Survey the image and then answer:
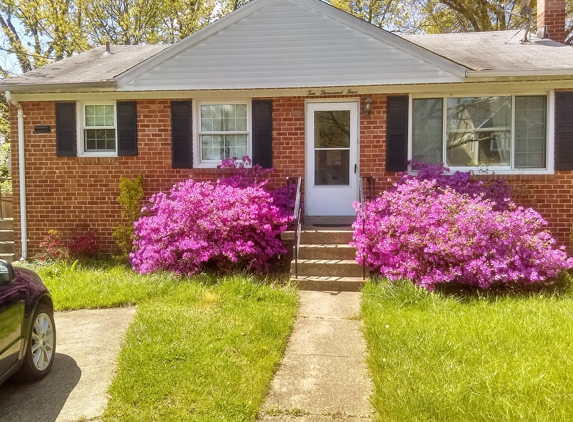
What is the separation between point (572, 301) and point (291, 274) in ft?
11.8

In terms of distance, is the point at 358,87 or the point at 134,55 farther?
the point at 134,55

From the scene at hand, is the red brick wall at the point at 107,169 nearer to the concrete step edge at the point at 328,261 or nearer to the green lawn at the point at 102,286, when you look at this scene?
the green lawn at the point at 102,286

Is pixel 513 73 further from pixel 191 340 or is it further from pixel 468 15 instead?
pixel 468 15

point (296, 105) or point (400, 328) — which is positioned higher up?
point (296, 105)

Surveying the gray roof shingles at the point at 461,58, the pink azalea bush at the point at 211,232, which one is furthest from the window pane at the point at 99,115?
the pink azalea bush at the point at 211,232

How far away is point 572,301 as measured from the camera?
5.19m

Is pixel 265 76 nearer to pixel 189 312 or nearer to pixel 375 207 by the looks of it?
pixel 375 207

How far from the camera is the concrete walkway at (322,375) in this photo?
3033mm

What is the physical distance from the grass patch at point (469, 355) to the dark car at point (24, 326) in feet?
8.33

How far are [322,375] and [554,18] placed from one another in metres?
9.41

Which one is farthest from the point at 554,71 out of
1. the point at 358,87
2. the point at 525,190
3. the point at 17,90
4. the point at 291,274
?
the point at 17,90

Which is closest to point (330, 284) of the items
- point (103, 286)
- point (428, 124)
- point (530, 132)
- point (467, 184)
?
point (467, 184)

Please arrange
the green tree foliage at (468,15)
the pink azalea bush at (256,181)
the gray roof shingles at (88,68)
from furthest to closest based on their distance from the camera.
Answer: the green tree foliage at (468,15) → the gray roof shingles at (88,68) → the pink azalea bush at (256,181)

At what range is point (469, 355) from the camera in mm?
3551
